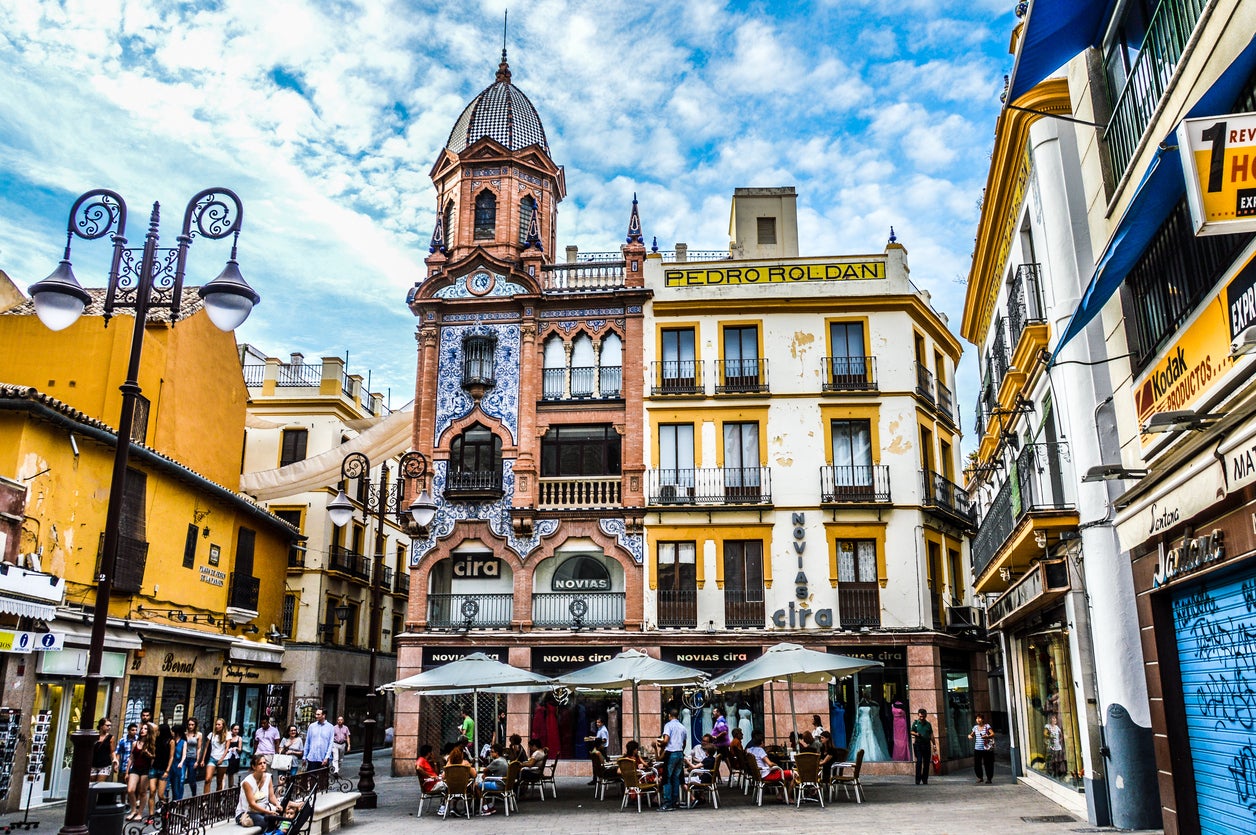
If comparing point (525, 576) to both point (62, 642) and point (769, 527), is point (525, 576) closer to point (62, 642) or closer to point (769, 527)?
point (769, 527)

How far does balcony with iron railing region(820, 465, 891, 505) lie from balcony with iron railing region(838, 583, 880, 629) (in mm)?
2343

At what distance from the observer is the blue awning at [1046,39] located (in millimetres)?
11188

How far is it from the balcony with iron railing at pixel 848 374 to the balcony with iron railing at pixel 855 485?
2.32m

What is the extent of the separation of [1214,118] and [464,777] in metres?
15.4

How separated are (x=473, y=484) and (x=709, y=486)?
688 centimetres

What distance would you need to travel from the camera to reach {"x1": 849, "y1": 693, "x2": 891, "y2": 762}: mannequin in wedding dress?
26578 mm

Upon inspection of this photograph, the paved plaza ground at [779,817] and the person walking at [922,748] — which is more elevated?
the person walking at [922,748]

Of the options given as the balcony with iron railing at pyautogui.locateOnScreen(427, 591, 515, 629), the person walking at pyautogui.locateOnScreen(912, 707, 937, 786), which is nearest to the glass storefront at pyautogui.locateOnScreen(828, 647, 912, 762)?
the person walking at pyautogui.locateOnScreen(912, 707, 937, 786)

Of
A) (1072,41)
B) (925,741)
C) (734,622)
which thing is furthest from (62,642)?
(1072,41)

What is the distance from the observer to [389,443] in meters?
30.5

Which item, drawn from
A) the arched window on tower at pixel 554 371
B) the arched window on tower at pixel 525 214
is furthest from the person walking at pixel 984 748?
the arched window on tower at pixel 525 214

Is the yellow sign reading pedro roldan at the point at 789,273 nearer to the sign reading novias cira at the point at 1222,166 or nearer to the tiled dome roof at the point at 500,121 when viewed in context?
the tiled dome roof at the point at 500,121

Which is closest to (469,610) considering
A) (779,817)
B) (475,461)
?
(475,461)

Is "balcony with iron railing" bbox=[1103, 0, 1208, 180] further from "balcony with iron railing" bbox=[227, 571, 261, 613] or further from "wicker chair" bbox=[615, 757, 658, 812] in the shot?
"balcony with iron railing" bbox=[227, 571, 261, 613]
